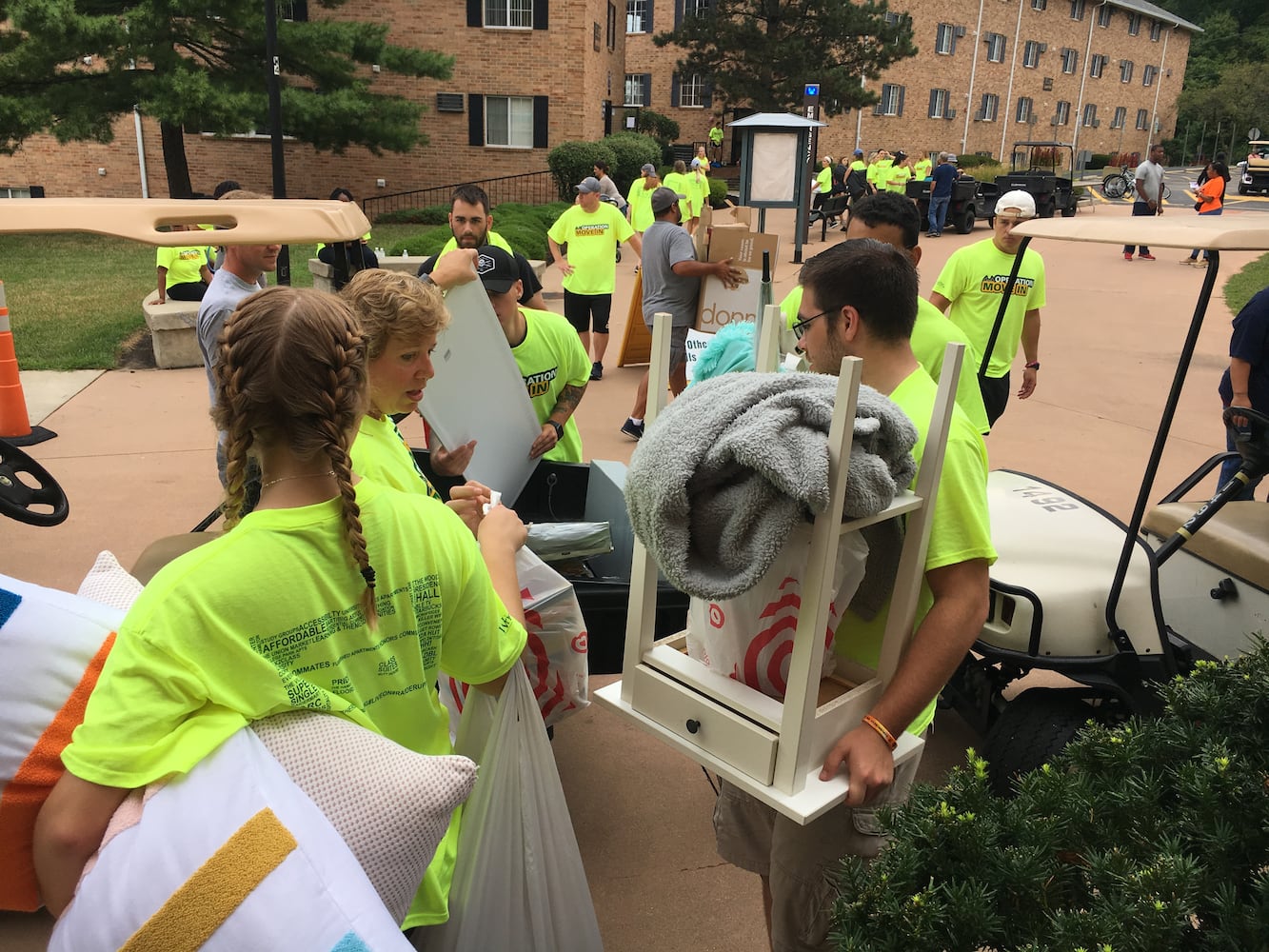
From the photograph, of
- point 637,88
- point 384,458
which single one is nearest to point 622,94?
point 637,88

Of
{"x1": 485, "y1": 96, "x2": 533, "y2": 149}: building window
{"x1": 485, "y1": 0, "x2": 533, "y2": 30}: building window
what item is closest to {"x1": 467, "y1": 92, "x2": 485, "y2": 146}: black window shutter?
{"x1": 485, "y1": 96, "x2": 533, "y2": 149}: building window

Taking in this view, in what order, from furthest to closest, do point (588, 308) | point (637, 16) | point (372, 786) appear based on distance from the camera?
point (637, 16) → point (588, 308) → point (372, 786)

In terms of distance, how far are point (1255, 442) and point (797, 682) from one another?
2649 mm

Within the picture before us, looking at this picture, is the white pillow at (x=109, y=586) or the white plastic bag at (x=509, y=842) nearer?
the white pillow at (x=109, y=586)

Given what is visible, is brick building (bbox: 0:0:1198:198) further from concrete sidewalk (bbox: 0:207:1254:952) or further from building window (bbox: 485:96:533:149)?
concrete sidewalk (bbox: 0:207:1254:952)

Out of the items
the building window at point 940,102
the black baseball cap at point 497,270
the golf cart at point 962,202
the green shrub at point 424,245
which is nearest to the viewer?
the black baseball cap at point 497,270

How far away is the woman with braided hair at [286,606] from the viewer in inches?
53.6

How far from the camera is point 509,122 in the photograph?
28.0 meters

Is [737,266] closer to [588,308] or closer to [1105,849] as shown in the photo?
[588,308]

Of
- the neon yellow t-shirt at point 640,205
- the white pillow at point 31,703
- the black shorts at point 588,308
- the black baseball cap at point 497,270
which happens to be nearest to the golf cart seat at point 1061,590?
the black baseball cap at point 497,270

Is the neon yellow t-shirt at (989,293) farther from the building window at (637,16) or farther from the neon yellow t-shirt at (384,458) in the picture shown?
the building window at (637,16)

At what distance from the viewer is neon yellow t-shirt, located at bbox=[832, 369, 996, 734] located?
1954mm

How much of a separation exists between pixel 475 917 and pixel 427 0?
28.4m

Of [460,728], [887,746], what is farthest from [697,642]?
[460,728]
